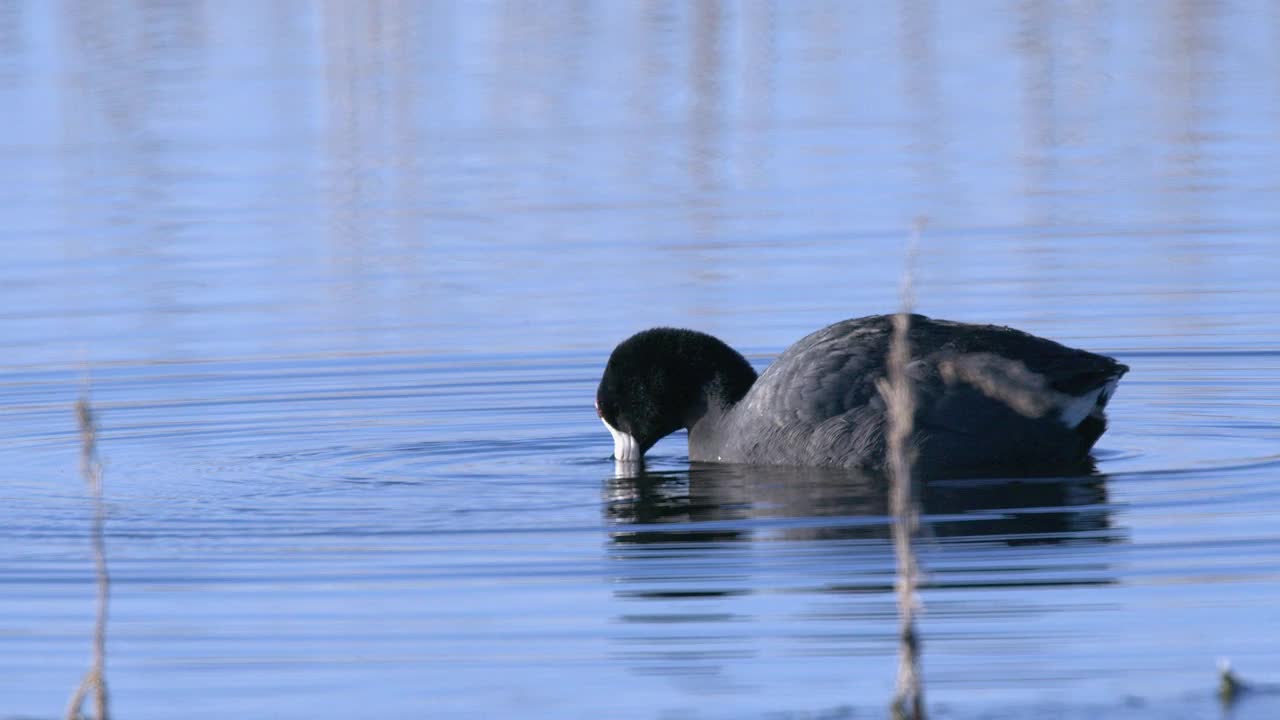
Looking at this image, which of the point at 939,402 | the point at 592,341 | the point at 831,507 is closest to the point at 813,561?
the point at 831,507

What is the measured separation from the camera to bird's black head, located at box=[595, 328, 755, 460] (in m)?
9.96

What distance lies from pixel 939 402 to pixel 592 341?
3329 millimetres

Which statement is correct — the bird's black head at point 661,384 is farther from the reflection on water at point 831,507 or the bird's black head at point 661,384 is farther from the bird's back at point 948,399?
the bird's back at point 948,399

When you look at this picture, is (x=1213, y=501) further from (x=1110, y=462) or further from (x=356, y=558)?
(x=356, y=558)

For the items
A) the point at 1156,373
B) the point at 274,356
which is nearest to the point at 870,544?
the point at 1156,373

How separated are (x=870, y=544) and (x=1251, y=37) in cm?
1727

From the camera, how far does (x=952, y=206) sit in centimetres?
1524

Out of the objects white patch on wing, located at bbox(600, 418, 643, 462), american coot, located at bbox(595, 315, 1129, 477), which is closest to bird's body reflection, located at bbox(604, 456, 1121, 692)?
american coot, located at bbox(595, 315, 1129, 477)

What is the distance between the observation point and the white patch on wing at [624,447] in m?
9.95

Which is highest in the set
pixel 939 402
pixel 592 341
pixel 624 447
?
pixel 939 402

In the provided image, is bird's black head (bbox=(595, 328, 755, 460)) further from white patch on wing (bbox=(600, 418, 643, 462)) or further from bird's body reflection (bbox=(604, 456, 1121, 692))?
bird's body reflection (bbox=(604, 456, 1121, 692))

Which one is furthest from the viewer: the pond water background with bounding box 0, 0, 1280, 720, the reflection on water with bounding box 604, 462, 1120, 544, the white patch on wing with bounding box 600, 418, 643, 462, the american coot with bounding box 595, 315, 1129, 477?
the white patch on wing with bounding box 600, 418, 643, 462

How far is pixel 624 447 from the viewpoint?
9.97 metres

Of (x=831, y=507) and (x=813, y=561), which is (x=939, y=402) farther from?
(x=813, y=561)
